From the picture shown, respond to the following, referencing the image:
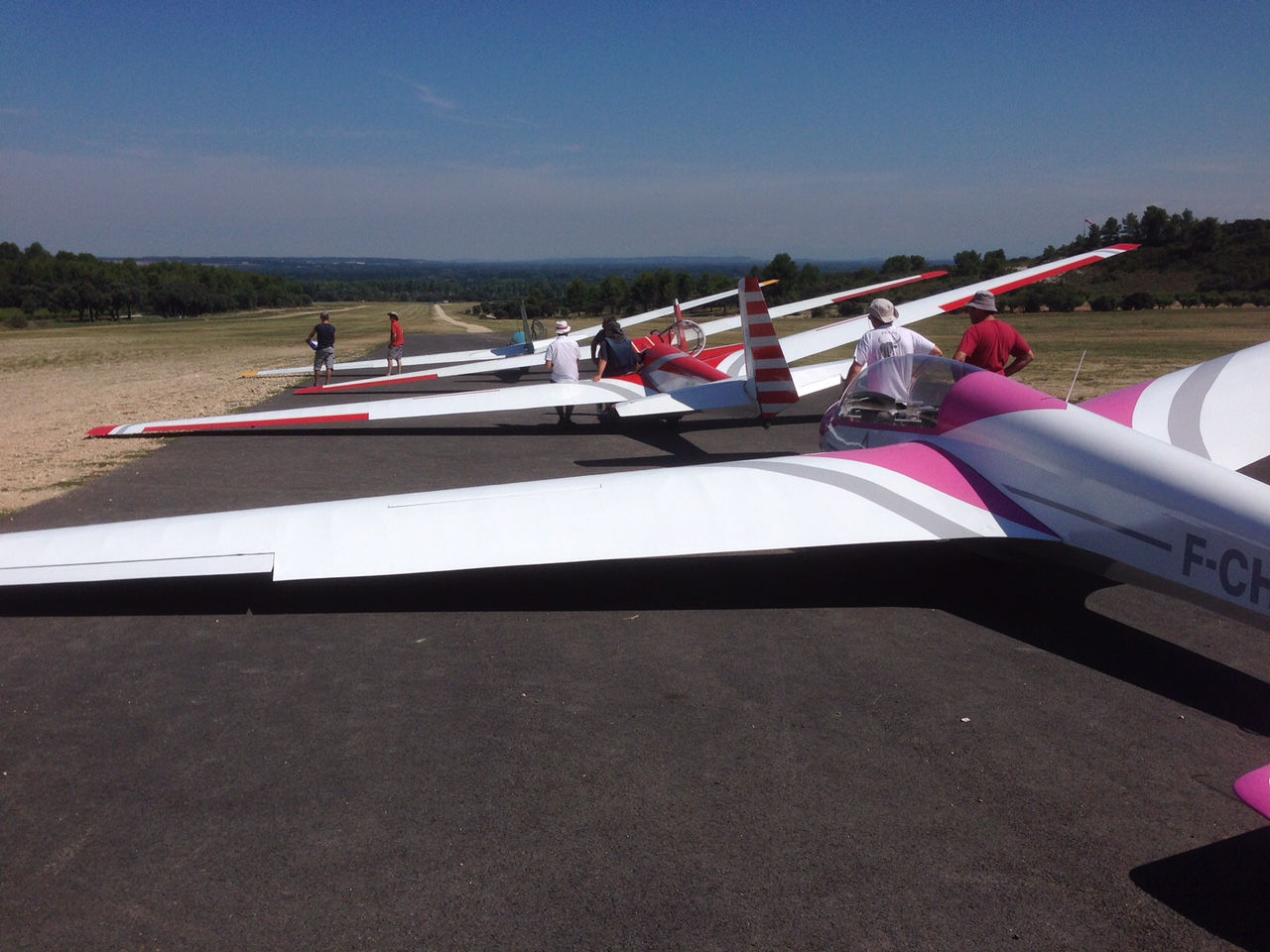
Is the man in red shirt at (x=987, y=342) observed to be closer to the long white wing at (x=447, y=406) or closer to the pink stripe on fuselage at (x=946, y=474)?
the pink stripe on fuselage at (x=946, y=474)

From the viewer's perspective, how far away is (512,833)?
11.1ft

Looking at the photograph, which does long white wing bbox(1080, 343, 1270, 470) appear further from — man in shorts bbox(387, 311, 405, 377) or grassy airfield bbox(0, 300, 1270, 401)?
man in shorts bbox(387, 311, 405, 377)

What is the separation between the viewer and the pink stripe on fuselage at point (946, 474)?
563cm

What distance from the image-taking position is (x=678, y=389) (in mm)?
12859

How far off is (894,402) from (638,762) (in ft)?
13.6

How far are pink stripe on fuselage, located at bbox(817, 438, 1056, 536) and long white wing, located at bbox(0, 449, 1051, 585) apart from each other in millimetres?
20

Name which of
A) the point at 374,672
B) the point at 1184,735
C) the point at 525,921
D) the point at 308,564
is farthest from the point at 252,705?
the point at 1184,735

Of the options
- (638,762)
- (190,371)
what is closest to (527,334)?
(190,371)

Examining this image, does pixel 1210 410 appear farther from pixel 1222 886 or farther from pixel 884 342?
pixel 1222 886

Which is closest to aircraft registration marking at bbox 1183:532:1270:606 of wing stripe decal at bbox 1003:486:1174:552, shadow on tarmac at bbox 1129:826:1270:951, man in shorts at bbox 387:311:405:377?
wing stripe decal at bbox 1003:486:1174:552

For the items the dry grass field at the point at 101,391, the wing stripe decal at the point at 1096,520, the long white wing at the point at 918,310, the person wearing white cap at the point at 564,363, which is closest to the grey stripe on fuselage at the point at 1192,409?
the wing stripe decal at the point at 1096,520

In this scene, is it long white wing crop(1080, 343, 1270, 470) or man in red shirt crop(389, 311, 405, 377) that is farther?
man in red shirt crop(389, 311, 405, 377)

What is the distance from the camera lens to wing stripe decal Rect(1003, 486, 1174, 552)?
4.73 metres

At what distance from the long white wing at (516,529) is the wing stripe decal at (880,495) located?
0.03 ft
